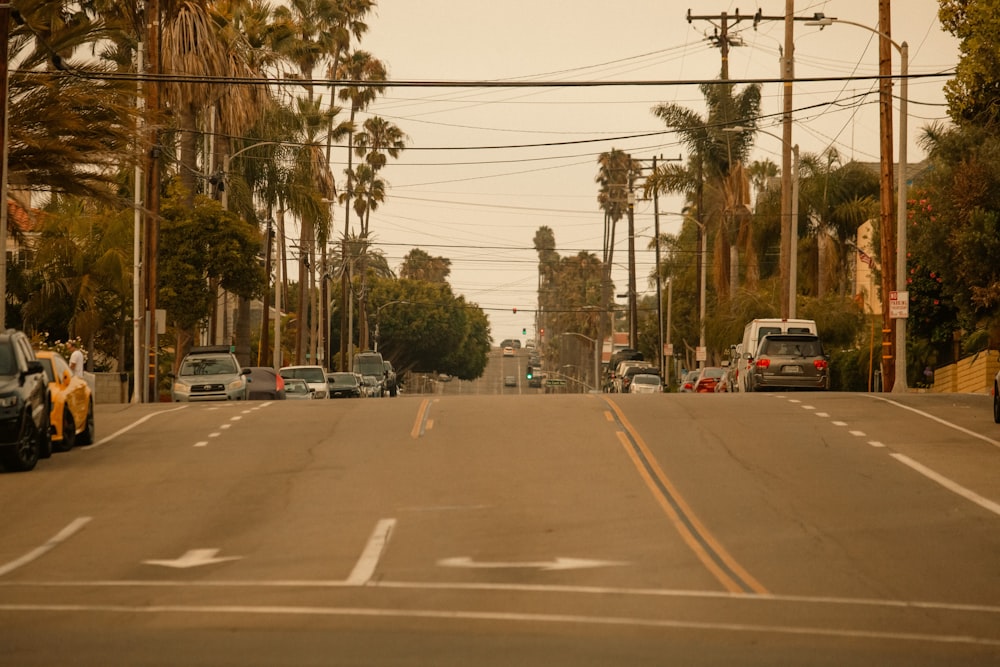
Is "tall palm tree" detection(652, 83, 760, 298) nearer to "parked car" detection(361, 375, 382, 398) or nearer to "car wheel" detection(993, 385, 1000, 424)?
"parked car" detection(361, 375, 382, 398)

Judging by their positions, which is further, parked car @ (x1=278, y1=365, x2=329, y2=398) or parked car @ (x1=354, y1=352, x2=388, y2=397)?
parked car @ (x1=354, y1=352, x2=388, y2=397)

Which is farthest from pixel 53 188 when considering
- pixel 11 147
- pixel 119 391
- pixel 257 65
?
pixel 257 65

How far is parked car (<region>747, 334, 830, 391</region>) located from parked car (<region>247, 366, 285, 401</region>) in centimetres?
1329

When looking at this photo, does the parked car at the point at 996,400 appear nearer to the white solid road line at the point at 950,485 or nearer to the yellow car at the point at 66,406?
the white solid road line at the point at 950,485

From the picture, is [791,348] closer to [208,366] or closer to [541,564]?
[208,366]

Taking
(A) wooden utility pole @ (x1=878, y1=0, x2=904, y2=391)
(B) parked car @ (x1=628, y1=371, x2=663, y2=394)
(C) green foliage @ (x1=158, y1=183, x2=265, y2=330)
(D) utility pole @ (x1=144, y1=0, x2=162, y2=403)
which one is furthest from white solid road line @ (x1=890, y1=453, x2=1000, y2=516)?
(B) parked car @ (x1=628, y1=371, x2=663, y2=394)

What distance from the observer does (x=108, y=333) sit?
5528 cm

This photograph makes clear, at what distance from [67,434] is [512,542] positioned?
35.9ft

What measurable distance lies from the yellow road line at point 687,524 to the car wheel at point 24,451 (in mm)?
8201

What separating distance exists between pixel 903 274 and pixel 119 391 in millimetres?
22802

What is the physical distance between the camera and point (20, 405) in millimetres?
19062

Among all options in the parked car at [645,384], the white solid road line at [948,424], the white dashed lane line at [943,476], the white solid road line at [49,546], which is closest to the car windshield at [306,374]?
the parked car at [645,384]

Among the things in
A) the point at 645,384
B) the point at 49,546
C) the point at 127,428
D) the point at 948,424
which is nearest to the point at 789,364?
the point at 948,424

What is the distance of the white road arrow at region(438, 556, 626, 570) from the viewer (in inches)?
493
